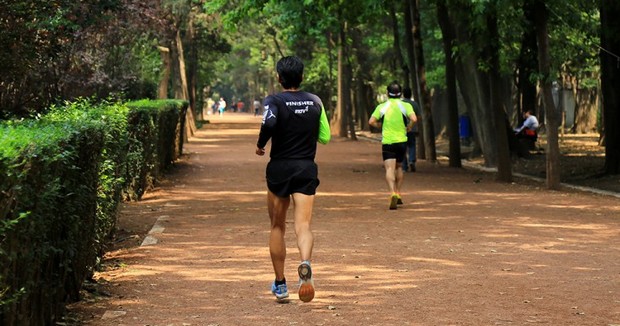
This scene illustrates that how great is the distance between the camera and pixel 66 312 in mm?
8695

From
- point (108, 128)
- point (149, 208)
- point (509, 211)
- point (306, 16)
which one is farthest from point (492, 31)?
point (108, 128)

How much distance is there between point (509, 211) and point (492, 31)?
7644 mm

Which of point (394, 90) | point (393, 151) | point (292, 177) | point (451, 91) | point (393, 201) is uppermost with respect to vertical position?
point (394, 90)

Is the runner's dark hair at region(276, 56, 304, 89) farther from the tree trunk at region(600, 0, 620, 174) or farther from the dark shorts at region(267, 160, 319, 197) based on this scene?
the tree trunk at region(600, 0, 620, 174)

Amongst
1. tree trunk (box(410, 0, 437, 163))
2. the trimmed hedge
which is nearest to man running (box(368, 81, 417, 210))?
the trimmed hedge

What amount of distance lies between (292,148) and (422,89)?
22416mm

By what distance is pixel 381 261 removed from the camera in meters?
11.5

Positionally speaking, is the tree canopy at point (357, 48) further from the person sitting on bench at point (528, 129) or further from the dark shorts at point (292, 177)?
the dark shorts at point (292, 177)

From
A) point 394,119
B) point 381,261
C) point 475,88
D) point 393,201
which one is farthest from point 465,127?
point 381,261

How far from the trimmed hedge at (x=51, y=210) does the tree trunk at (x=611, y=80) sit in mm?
13307

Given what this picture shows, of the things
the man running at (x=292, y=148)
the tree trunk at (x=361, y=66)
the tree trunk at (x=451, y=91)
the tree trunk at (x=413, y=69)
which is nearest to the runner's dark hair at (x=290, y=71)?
the man running at (x=292, y=148)

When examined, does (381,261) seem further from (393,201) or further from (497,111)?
(497,111)

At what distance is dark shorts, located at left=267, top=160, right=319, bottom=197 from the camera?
354 inches

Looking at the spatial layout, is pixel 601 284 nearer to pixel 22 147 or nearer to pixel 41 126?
pixel 41 126
